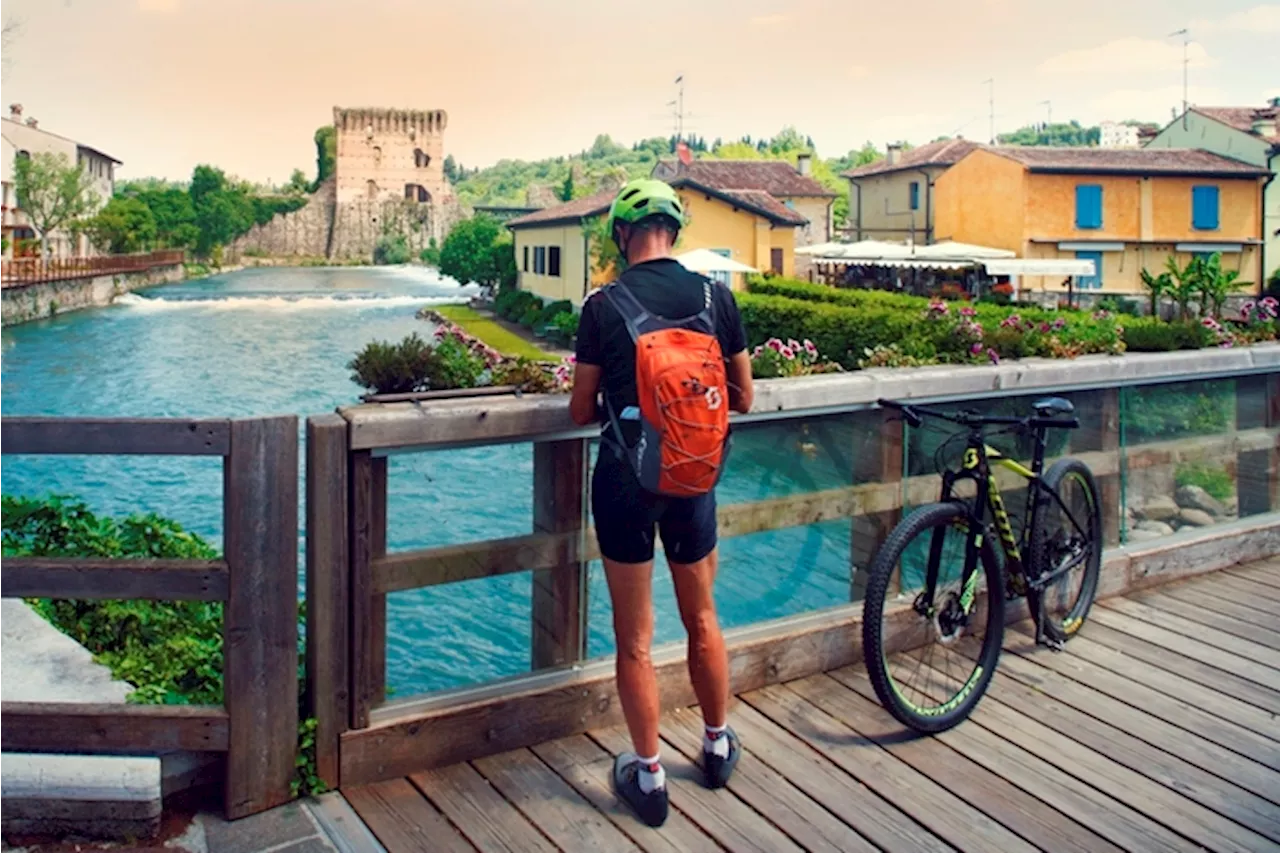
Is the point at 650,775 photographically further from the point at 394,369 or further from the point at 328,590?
the point at 394,369

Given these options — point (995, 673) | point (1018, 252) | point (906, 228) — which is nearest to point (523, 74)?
point (906, 228)

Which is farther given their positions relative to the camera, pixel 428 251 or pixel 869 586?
pixel 428 251

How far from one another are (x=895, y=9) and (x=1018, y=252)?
2377 centimetres

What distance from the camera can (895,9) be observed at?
5659cm

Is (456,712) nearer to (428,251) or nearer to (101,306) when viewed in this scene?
(101,306)

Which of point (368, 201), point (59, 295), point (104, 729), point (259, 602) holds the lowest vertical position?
point (104, 729)

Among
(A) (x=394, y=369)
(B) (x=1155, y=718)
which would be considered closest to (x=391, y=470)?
(A) (x=394, y=369)

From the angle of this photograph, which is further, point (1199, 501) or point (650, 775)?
A: point (1199, 501)

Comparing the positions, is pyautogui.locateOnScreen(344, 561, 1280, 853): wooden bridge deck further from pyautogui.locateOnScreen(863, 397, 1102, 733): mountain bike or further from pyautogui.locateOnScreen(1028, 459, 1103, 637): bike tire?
pyautogui.locateOnScreen(1028, 459, 1103, 637): bike tire

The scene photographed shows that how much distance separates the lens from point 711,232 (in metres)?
33.0

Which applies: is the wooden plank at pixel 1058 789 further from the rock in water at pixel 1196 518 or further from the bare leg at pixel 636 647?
the rock in water at pixel 1196 518

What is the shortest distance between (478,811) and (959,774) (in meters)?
1.28

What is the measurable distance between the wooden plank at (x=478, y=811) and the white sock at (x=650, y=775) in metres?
0.27

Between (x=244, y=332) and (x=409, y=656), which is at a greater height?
(x=244, y=332)
